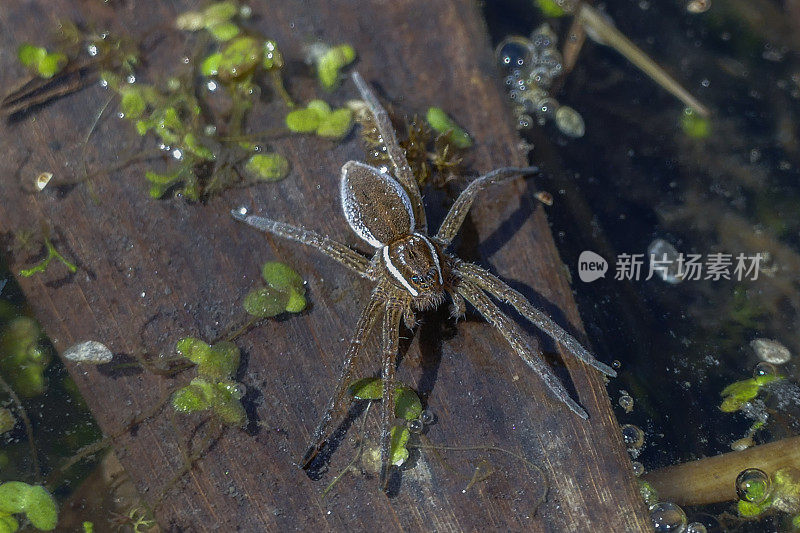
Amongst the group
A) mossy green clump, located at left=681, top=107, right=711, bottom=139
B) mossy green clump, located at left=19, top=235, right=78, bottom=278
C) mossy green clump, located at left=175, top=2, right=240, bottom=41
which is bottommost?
mossy green clump, located at left=681, top=107, right=711, bottom=139

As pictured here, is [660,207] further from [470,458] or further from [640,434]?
[470,458]

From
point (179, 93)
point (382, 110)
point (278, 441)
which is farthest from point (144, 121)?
point (278, 441)

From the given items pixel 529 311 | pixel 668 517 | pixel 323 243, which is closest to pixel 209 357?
pixel 323 243

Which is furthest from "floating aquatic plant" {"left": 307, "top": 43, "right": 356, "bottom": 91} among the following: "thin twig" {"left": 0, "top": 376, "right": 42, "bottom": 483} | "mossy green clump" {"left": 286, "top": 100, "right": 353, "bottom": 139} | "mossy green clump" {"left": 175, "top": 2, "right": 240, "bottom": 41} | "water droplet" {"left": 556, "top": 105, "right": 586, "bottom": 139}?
"thin twig" {"left": 0, "top": 376, "right": 42, "bottom": 483}

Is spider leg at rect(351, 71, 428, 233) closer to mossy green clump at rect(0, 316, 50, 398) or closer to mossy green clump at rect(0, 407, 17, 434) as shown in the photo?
mossy green clump at rect(0, 316, 50, 398)

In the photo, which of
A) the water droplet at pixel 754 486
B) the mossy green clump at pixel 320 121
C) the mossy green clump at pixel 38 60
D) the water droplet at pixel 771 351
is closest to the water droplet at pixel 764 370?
the water droplet at pixel 771 351

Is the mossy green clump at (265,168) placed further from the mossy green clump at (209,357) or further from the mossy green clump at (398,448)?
the mossy green clump at (398,448)
